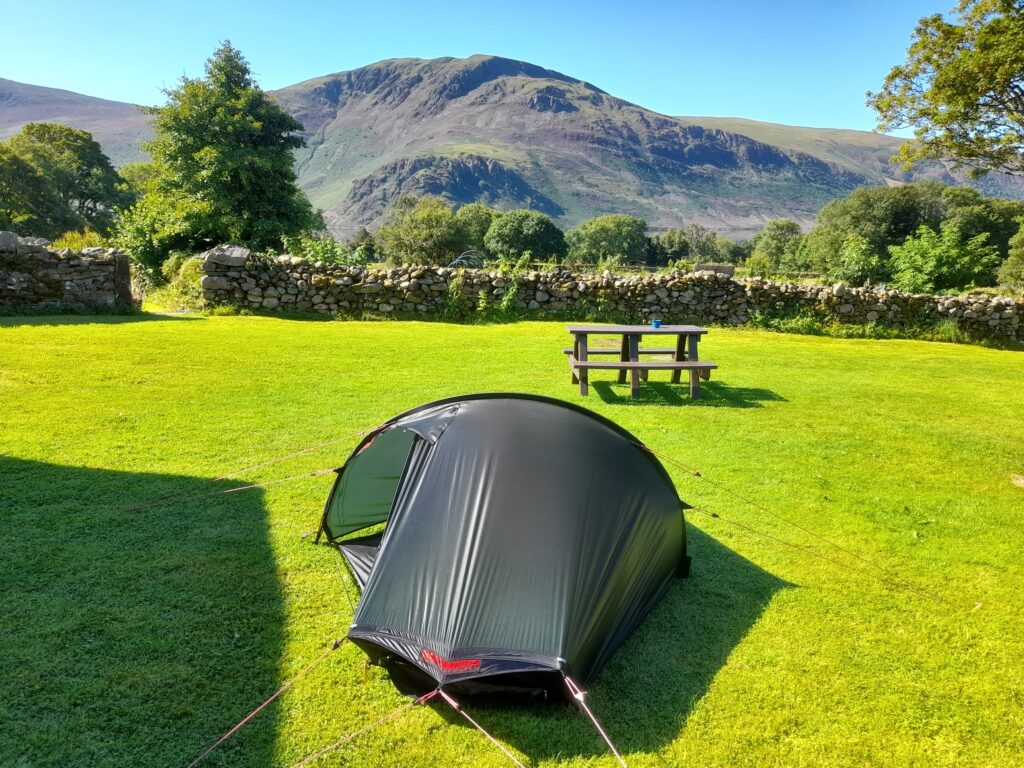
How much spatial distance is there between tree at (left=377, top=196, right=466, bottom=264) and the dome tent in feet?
210

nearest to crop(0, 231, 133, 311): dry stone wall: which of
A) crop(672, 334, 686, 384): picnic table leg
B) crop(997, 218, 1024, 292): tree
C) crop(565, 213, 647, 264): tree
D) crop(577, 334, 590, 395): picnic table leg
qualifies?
crop(577, 334, 590, 395): picnic table leg

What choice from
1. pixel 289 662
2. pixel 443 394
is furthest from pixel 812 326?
pixel 289 662

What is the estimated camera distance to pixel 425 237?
69375 mm

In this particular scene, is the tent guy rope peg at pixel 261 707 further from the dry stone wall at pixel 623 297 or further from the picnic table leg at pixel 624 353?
the dry stone wall at pixel 623 297

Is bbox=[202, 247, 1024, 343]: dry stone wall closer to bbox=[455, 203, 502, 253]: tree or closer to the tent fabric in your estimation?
the tent fabric

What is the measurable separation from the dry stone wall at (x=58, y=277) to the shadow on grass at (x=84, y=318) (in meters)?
0.37

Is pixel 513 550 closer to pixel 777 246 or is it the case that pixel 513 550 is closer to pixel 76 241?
pixel 76 241

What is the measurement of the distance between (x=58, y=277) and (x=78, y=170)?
1944 inches

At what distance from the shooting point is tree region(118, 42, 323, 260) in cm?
1842

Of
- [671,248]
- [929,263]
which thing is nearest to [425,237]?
[671,248]

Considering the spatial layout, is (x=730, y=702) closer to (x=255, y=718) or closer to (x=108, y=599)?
(x=255, y=718)

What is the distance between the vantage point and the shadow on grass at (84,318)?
1167 centimetres

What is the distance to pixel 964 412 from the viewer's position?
849 centimetres

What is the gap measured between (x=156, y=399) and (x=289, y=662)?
567 centimetres
